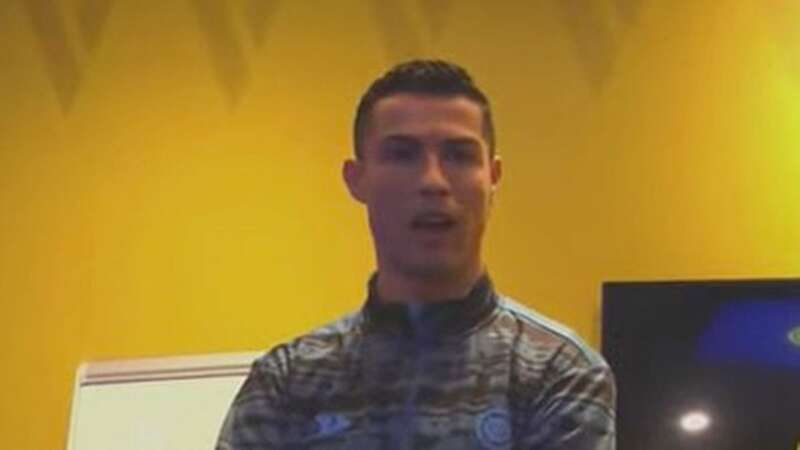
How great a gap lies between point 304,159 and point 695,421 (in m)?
0.87

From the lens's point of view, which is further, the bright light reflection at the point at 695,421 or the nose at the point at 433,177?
the bright light reflection at the point at 695,421

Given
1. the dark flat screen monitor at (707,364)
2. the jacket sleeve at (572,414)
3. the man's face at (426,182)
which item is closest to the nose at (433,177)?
the man's face at (426,182)

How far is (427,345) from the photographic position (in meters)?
1.31

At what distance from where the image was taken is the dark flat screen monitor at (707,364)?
6.84ft

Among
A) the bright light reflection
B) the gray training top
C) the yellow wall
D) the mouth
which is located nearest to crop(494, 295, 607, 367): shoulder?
the gray training top

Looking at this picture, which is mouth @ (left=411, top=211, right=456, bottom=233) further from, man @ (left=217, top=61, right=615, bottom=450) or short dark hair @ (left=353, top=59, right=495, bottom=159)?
short dark hair @ (left=353, top=59, right=495, bottom=159)

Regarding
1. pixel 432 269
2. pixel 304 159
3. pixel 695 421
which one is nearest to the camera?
pixel 432 269

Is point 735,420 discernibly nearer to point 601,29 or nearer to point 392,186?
point 601,29

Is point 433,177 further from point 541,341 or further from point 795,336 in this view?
point 795,336

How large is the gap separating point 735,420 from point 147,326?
3.51 feet

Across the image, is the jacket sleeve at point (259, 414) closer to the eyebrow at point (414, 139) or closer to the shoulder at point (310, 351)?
the shoulder at point (310, 351)

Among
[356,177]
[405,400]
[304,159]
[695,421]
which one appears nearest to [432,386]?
[405,400]

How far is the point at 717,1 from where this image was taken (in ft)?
7.90

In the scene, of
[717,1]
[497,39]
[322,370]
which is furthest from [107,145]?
[322,370]
